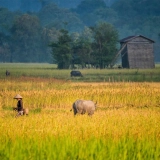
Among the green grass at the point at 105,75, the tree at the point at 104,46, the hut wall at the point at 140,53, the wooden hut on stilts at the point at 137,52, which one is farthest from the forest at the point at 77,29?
the green grass at the point at 105,75

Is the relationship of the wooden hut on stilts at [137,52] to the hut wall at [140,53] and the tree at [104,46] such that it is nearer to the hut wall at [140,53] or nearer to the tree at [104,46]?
the hut wall at [140,53]

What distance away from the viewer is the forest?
63750 millimetres

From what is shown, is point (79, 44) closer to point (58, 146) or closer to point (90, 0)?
point (58, 146)

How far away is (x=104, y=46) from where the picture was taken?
62844 mm

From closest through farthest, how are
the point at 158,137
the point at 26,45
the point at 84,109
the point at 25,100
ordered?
the point at 158,137 → the point at 84,109 → the point at 25,100 → the point at 26,45

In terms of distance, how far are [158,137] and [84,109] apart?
5.13 metres

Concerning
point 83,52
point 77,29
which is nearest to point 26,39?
point 83,52

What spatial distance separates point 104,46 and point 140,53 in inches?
211

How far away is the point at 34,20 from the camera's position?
4419 inches

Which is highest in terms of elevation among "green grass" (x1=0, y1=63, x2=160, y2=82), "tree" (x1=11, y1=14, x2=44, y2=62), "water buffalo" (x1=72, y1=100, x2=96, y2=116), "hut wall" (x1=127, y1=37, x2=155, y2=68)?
"tree" (x1=11, y1=14, x2=44, y2=62)

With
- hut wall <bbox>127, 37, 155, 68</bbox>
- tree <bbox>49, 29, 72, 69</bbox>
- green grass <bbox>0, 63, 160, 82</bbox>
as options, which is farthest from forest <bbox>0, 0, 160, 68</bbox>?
green grass <bbox>0, 63, 160, 82</bbox>

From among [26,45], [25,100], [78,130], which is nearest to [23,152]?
[78,130]

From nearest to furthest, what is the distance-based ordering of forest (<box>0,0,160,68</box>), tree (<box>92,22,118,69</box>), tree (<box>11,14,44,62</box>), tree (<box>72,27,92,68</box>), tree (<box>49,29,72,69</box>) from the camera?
tree (<box>49,29,72,69</box>), tree (<box>72,27,92,68</box>), tree (<box>92,22,118,69</box>), forest (<box>0,0,160,68</box>), tree (<box>11,14,44,62</box>)

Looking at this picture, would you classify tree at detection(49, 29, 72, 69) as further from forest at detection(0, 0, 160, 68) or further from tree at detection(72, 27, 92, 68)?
tree at detection(72, 27, 92, 68)
